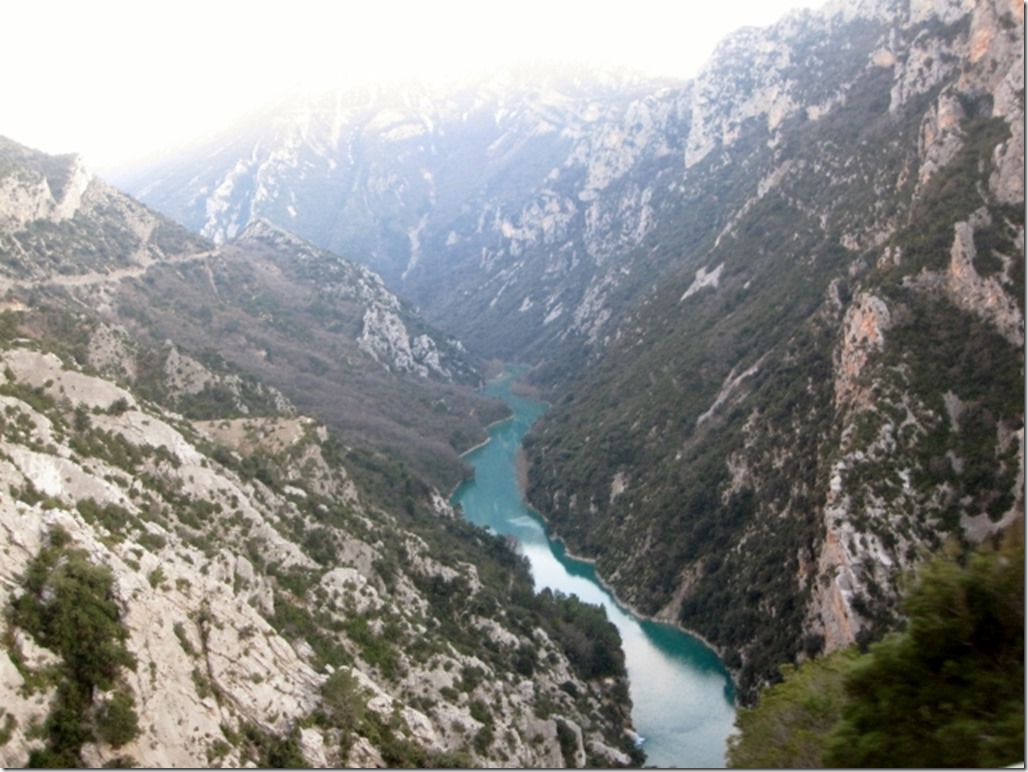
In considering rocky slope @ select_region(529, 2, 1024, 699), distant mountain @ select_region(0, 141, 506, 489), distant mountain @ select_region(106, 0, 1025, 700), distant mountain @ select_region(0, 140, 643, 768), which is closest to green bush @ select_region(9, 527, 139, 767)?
distant mountain @ select_region(0, 140, 643, 768)

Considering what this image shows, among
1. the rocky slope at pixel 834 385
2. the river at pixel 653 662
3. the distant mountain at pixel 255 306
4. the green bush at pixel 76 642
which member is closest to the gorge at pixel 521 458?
the green bush at pixel 76 642

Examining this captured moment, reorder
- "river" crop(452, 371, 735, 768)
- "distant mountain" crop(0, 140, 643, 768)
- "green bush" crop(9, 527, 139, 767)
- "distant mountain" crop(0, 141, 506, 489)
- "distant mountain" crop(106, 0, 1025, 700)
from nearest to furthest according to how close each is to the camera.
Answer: "green bush" crop(9, 527, 139, 767) → "distant mountain" crop(0, 140, 643, 768) → "river" crop(452, 371, 735, 768) → "distant mountain" crop(106, 0, 1025, 700) → "distant mountain" crop(0, 141, 506, 489)

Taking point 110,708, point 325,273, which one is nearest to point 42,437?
point 110,708

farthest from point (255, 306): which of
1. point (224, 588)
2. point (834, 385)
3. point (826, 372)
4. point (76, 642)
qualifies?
point (76, 642)

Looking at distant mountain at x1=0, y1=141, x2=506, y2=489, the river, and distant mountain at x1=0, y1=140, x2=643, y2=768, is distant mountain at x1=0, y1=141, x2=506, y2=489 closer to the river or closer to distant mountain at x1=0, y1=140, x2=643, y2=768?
distant mountain at x1=0, y1=140, x2=643, y2=768

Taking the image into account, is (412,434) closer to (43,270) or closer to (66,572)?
(43,270)

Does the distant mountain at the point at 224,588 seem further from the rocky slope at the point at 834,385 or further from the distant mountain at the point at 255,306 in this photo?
the rocky slope at the point at 834,385
